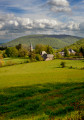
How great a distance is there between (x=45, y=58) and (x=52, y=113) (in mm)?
101732

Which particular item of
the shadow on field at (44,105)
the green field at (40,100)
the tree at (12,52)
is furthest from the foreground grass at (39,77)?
the tree at (12,52)

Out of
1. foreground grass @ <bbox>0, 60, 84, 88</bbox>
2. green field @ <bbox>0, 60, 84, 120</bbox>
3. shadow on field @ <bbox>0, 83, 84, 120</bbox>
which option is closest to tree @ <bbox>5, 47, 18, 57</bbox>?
foreground grass @ <bbox>0, 60, 84, 88</bbox>

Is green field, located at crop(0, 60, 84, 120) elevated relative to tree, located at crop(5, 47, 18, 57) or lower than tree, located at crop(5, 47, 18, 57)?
lower

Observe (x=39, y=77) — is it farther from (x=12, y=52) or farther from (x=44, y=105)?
(x=12, y=52)

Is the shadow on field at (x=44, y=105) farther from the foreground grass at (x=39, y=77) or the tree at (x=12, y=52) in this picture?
the tree at (x=12, y=52)

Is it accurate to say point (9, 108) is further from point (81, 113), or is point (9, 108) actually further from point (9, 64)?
point (9, 64)

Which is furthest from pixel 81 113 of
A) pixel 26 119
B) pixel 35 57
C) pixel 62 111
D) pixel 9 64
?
pixel 35 57

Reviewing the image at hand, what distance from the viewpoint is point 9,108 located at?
10586mm

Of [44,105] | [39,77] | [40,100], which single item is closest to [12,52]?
[39,77]

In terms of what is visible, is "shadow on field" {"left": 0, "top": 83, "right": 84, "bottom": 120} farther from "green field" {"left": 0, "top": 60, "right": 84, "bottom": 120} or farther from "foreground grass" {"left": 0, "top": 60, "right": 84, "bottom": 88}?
"foreground grass" {"left": 0, "top": 60, "right": 84, "bottom": 88}

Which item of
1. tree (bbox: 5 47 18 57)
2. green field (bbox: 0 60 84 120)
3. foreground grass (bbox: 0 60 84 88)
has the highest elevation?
tree (bbox: 5 47 18 57)

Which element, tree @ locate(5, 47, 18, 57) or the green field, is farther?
tree @ locate(5, 47, 18, 57)

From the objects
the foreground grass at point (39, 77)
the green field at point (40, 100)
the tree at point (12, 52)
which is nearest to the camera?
the green field at point (40, 100)

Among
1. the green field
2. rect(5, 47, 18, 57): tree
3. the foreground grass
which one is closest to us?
the green field
